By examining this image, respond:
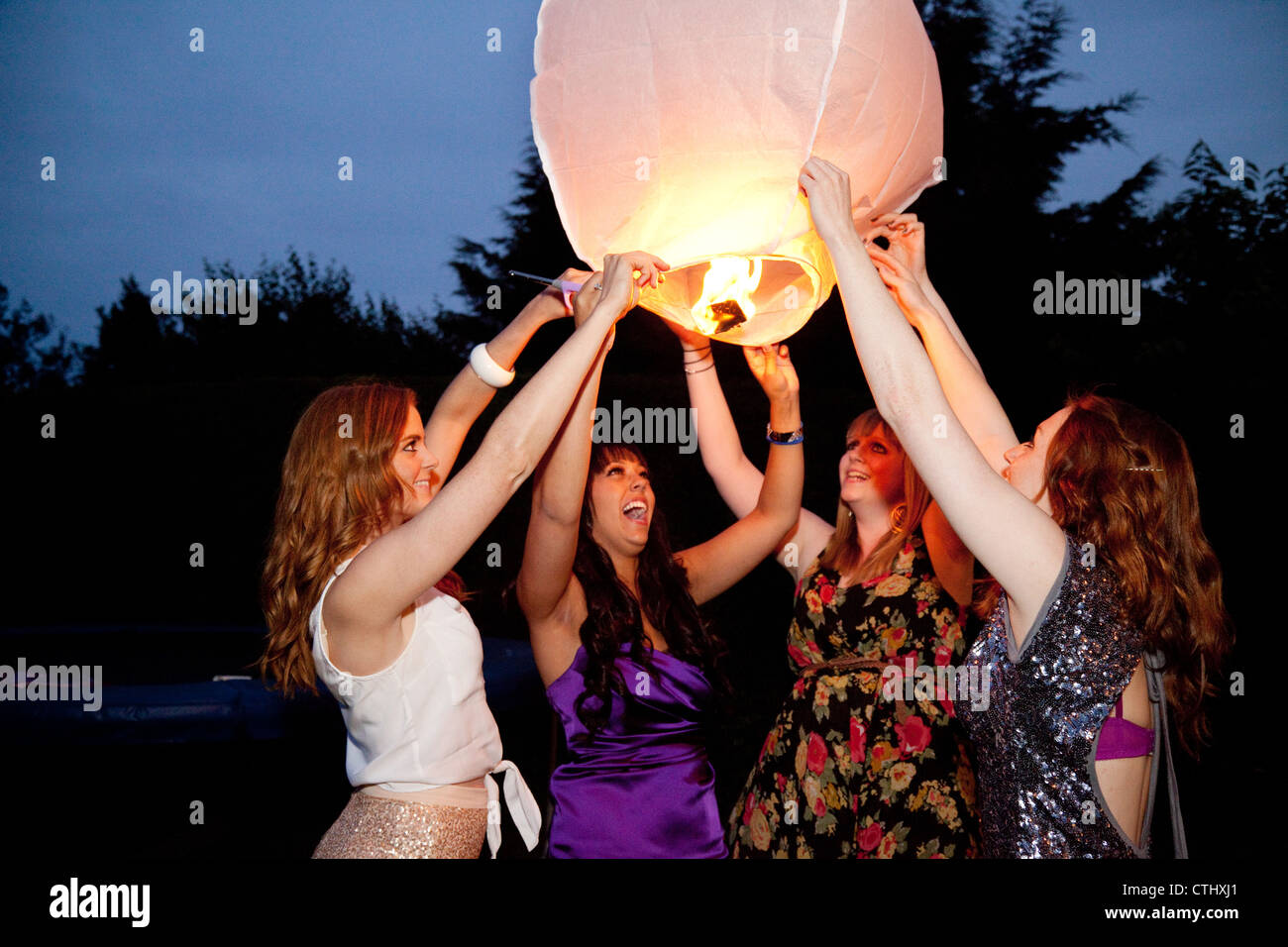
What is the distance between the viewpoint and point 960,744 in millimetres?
2750

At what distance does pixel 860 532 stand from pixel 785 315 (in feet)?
3.94

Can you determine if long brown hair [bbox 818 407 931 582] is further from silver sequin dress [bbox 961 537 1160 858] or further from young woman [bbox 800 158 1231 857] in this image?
silver sequin dress [bbox 961 537 1160 858]

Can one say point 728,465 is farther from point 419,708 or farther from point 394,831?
point 394,831

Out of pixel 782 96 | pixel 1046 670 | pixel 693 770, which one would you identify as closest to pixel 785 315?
pixel 782 96

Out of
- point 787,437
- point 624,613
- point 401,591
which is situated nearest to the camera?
point 401,591

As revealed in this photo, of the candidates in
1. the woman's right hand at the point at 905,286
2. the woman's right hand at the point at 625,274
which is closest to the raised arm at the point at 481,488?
the woman's right hand at the point at 625,274

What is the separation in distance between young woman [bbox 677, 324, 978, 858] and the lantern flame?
0.65m

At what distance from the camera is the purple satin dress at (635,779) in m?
2.48

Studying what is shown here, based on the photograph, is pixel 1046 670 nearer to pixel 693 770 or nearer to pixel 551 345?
pixel 693 770

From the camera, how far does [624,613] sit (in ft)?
8.71

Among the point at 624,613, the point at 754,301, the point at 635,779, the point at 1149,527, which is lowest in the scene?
the point at 635,779

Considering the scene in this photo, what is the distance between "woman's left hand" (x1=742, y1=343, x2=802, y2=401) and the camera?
2822mm

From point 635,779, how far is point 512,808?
413mm

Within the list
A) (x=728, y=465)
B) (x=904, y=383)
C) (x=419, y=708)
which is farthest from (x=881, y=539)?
(x=419, y=708)
